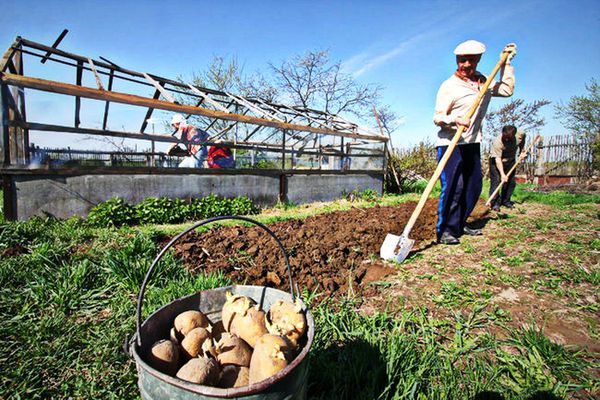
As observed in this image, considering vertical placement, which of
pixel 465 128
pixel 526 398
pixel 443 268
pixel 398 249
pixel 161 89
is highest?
pixel 161 89

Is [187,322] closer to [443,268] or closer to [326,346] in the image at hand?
[326,346]

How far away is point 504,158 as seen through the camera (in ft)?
21.5

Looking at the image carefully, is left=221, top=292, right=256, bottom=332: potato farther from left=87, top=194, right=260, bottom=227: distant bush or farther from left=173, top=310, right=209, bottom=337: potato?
left=87, top=194, right=260, bottom=227: distant bush

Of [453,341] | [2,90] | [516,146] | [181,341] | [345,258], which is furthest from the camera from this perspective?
[516,146]

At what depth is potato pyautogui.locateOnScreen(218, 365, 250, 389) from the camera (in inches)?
41.9

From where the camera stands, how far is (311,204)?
8.55m

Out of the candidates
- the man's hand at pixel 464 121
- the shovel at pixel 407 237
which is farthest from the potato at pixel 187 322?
the man's hand at pixel 464 121

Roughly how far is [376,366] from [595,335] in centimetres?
156

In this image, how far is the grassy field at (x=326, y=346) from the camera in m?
1.55

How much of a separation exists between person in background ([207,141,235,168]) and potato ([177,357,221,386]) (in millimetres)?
6631

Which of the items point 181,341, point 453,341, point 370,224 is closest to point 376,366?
point 453,341

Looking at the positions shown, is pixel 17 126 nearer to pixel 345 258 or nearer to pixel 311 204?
pixel 345 258

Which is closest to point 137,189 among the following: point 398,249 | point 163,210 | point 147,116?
point 163,210

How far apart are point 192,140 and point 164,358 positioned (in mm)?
6459
